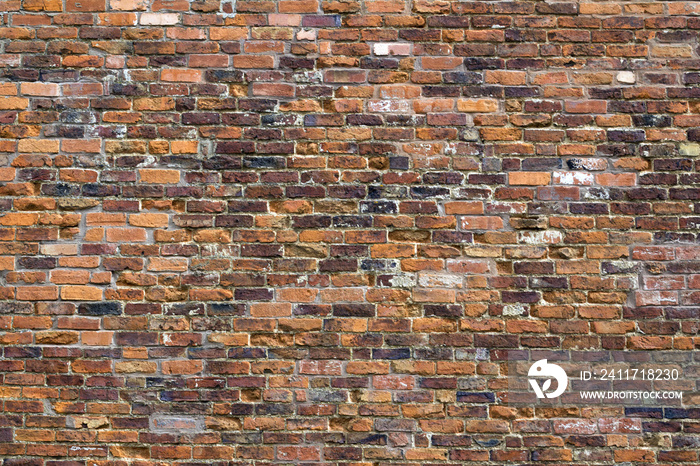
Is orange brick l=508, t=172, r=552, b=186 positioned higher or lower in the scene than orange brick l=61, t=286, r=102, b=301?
higher

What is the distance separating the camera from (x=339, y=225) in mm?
2498

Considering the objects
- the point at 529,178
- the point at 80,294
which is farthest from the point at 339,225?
the point at 80,294

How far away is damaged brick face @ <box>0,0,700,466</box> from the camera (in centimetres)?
244

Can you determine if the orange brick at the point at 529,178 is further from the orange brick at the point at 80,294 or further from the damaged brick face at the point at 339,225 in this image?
the orange brick at the point at 80,294

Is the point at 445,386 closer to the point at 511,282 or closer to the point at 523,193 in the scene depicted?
the point at 511,282

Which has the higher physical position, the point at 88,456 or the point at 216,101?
the point at 216,101

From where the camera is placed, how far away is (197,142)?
2525 mm

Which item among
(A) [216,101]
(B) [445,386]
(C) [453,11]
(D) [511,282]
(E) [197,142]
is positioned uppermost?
(C) [453,11]

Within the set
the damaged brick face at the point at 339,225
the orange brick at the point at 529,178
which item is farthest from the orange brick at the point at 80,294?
the orange brick at the point at 529,178

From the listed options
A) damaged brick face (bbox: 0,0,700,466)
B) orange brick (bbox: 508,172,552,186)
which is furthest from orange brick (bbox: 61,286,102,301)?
orange brick (bbox: 508,172,552,186)

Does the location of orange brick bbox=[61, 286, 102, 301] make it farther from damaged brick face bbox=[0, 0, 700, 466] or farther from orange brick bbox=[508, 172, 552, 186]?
orange brick bbox=[508, 172, 552, 186]

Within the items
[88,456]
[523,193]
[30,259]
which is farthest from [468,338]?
[30,259]

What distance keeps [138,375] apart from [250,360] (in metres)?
0.54

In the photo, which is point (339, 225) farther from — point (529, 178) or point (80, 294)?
point (80, 294)
